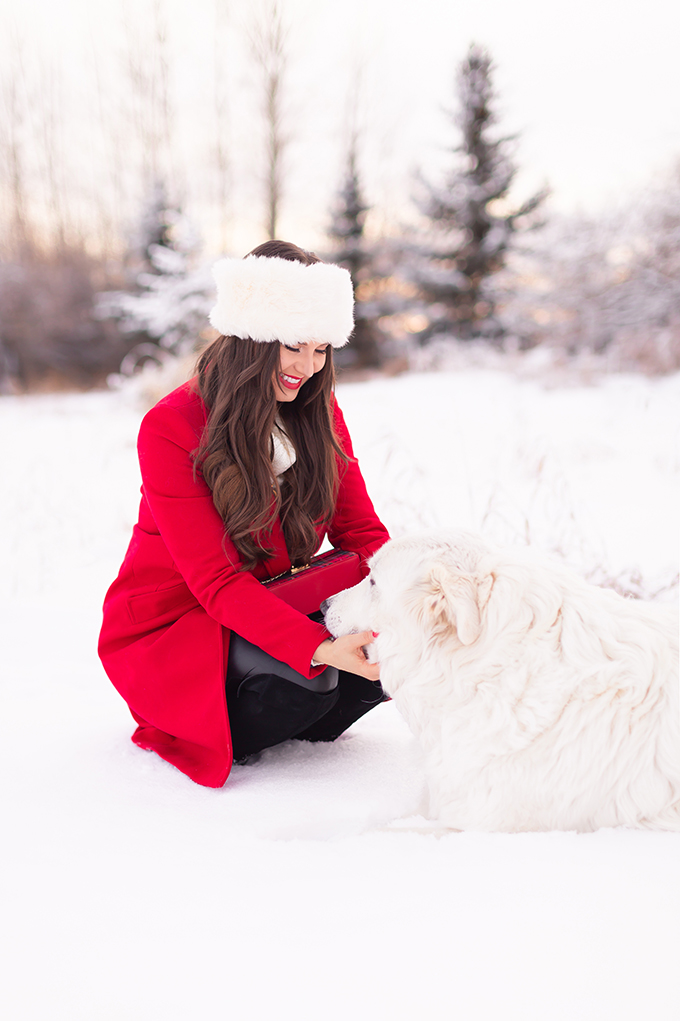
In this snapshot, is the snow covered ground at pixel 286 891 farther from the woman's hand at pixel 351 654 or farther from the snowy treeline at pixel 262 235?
the snowy treeline at pixel 262 235

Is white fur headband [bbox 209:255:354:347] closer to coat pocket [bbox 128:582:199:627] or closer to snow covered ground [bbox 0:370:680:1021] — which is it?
coat pocket [bbox 128:582:199:627]

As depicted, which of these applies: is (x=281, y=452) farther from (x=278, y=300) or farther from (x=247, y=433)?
(x=278, y=300)

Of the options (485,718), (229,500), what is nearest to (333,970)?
(485,718)

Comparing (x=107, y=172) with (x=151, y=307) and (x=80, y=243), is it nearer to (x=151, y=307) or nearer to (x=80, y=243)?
(x=80, y=243)

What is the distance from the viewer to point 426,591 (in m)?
1.71

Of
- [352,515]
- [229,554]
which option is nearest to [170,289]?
[352,515]

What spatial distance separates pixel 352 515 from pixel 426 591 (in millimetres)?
995

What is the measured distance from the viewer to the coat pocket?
2.17 m

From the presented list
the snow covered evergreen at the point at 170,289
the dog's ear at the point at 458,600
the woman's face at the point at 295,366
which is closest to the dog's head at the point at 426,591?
the dog's ear at the point at 458,600

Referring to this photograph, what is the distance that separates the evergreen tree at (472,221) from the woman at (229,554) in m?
12.5

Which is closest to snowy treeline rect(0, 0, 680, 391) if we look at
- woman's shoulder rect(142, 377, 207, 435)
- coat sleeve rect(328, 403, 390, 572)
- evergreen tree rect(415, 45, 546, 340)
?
evergreen tree rect(415, 45, 546, 340)

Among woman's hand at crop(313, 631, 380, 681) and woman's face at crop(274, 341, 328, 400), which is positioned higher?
woman's face at crop(274, 341, 328, 400)

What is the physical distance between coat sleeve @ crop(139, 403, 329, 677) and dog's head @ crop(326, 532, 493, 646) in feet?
0.52

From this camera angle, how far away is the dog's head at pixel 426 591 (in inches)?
64.0
